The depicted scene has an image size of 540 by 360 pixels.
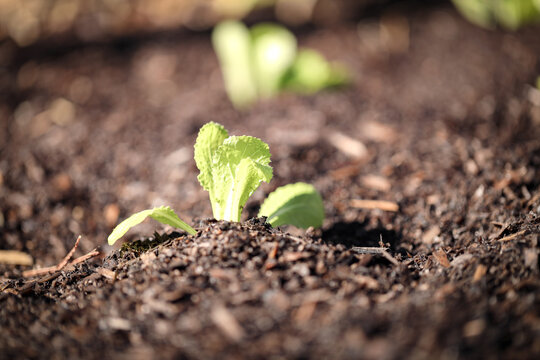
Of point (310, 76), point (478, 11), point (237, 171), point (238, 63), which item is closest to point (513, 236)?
point (237, 171)

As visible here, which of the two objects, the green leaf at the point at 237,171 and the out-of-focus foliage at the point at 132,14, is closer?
the green leaf at the point at 237,171

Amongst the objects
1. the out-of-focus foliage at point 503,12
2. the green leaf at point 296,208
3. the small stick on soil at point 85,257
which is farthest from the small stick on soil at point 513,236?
the out-of-focus foliage at point 503,12

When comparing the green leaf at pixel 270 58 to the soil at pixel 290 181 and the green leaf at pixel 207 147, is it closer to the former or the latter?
the soil at pixel 290 181

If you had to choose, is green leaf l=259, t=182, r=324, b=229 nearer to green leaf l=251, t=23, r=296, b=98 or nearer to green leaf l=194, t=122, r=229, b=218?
green leaf l=194, t=122, r=229, b=218

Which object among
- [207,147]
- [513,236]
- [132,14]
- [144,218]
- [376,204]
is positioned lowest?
[513,236]

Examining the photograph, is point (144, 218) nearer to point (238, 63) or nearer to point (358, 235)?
point (358, 235)

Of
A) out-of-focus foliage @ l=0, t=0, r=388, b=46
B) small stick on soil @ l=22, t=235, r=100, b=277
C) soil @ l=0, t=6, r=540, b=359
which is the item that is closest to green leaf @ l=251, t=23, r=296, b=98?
soil @ l=0, t=6, r=540, b=359
